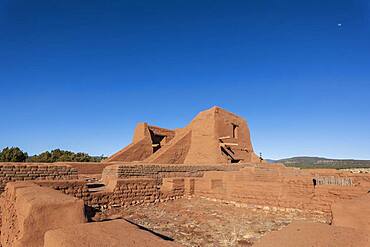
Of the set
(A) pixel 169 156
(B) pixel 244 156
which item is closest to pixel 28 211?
(A) pixel 169 156

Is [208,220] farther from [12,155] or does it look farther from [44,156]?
[44,156]

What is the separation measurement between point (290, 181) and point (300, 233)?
19.9 feet

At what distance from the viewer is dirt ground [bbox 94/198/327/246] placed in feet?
17.1

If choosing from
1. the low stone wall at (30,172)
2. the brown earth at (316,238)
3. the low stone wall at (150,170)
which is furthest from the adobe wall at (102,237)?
the low stone wall at (150,170)

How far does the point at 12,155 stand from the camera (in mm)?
24484

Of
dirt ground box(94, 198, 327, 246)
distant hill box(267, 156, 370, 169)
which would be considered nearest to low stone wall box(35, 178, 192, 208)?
dirt ground box(94, 198, 327, 246)

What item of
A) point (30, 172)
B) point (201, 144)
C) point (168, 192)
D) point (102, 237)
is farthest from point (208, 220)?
point (201, 144)

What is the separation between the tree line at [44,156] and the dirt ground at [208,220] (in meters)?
21.8

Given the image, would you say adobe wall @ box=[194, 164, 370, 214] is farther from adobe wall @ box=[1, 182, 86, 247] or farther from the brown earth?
adobe wall @ box=[1, 182, 86, 247]

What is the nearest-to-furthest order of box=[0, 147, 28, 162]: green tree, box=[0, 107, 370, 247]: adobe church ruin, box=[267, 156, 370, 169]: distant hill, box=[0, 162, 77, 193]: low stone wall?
box=[0, 107, 370, 247]: adobe church ruin → box=[0, 162, 77, 193]: low stone wall → box=[0, 147, 28, 162]: green tree → box=[267, 156, 370, 169]: distant hill

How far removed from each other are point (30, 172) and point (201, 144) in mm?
13777

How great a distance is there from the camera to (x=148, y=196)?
9406 mm

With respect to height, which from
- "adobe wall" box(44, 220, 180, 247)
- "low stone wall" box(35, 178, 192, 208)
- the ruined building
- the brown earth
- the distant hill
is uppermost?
the ruined building

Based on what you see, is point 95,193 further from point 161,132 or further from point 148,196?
point 161,132
